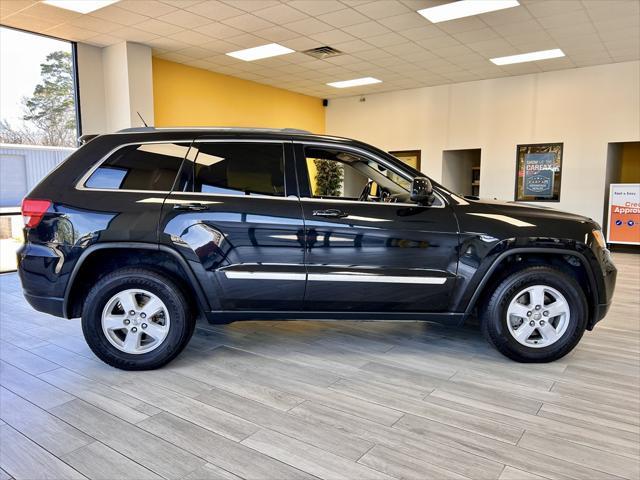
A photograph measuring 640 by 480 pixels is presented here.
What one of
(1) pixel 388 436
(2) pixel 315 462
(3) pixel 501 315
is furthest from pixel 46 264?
(3) pixel 501 315

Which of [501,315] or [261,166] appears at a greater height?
[261,166]

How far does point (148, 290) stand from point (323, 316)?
43.6 inches

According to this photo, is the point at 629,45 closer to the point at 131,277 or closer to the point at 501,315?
→ the point at 501,315

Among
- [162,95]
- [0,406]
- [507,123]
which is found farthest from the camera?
[507,123]

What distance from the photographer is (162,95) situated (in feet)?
27.8

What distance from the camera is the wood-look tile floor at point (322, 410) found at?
1904 mm

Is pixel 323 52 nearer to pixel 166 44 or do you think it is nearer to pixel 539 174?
pixel 166 44

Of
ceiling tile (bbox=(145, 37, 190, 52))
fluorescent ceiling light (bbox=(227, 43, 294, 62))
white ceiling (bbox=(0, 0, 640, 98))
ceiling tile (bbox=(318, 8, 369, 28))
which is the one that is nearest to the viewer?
white ceiling (bbox=(0, 0, 640, 98))

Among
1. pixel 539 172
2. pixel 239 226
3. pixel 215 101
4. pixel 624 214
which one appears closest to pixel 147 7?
pixel 215 101

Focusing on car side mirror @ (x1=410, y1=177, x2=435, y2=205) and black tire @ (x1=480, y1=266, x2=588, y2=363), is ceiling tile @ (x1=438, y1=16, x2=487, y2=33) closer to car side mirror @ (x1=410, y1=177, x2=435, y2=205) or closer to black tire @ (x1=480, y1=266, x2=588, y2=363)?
car side mirror @ (x1=410, y1=177, x2=435, y2=205)

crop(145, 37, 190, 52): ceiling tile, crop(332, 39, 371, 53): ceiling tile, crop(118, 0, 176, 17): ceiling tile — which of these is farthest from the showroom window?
crop(332, 39, 371, 53): ceiling tile

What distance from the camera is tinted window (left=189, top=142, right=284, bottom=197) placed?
113 inches

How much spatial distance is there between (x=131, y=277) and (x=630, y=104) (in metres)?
9.66

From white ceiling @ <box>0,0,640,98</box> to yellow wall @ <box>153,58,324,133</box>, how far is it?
31 centimetres
